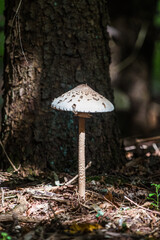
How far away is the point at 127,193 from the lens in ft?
9.50

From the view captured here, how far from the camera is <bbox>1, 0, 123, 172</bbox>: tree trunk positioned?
3.30 meters

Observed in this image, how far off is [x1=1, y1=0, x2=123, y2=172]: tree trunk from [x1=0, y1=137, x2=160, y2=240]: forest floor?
310 mm

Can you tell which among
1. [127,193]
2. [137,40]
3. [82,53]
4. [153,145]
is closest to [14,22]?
[82,53]

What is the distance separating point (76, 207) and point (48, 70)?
168 cm

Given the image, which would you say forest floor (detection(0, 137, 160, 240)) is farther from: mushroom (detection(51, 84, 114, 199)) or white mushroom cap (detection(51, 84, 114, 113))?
white mushroom cap (detection(51, 84, 114, 113))

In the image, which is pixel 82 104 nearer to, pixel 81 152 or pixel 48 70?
pixel 81 152

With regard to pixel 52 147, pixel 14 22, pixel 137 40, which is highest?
pixel 137 40

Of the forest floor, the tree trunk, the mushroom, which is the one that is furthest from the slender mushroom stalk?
the tree trunk

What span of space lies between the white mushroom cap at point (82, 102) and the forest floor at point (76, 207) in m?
0.85

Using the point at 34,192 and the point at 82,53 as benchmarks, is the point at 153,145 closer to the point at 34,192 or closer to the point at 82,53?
the point at 82,53

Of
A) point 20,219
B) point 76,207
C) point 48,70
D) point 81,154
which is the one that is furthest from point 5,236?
point 48,70

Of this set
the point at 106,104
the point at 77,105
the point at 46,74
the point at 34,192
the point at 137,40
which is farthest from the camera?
the point at 137,40

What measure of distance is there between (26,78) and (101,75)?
3.10ft

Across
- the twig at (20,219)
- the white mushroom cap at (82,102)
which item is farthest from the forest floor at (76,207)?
the white mushroom cap at (82,102)
